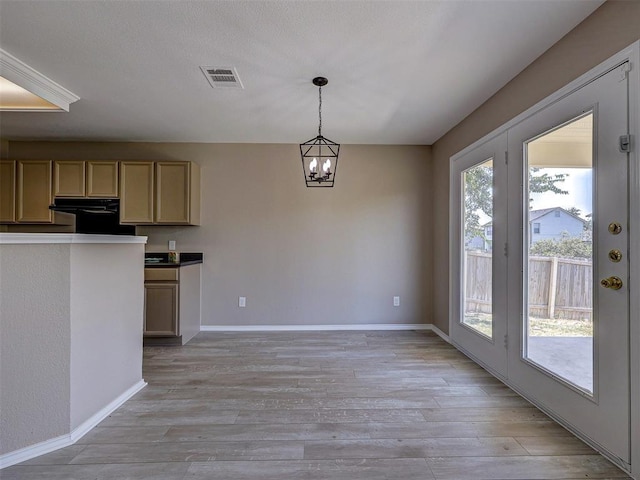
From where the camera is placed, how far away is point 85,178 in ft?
12.6

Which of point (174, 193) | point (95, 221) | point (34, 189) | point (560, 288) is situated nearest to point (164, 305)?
point (174, 193)

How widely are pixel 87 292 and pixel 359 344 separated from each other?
2651 mm

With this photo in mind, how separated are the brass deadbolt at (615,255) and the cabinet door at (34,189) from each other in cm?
529

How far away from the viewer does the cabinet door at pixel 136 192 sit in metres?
3.84

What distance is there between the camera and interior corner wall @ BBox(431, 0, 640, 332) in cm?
166

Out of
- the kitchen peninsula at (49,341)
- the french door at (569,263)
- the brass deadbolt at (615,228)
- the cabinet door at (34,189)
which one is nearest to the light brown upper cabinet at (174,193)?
the cabinet door at (34,189)

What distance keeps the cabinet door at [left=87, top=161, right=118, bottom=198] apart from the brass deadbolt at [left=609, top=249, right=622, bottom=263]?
462cm

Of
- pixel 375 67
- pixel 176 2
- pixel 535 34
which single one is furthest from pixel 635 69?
pixel 176 2

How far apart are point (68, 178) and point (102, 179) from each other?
16.1 inches

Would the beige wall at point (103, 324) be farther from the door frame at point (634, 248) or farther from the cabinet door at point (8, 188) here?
the door frame at point (634, 248)

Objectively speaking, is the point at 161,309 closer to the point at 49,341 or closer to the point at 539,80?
the point at 49,341

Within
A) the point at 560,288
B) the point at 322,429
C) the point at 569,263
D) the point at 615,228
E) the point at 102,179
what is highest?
the point at 102,179

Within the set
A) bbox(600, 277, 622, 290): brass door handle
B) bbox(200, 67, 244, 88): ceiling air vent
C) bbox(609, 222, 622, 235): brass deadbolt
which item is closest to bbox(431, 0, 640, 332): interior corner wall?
bbox(609, 222, 622, 235): brass deadbolt

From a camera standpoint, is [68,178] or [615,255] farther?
A: [68,178]
